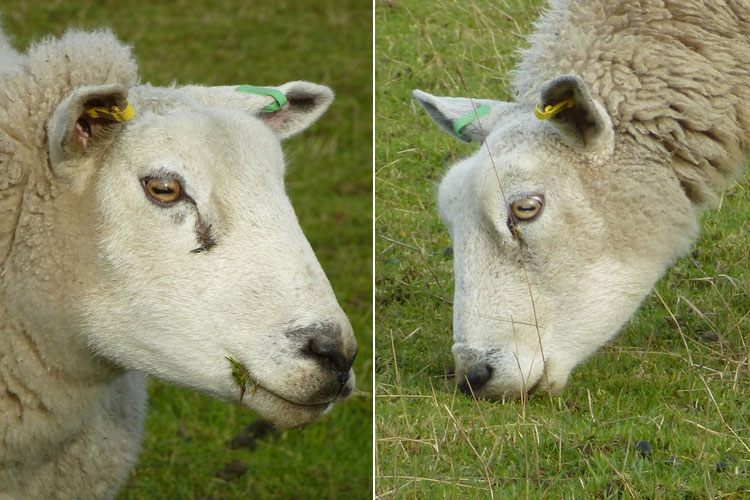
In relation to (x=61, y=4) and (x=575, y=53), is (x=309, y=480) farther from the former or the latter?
(x=61, y=4)

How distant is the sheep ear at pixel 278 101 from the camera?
4043 mm

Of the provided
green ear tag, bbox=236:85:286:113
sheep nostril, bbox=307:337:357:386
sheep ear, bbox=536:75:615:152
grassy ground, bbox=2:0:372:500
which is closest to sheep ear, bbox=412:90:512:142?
sheep ear, bbox=536:75:615:152

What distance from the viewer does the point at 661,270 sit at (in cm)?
472

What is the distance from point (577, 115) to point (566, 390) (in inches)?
46.7

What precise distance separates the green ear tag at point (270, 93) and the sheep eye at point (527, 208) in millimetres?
1062

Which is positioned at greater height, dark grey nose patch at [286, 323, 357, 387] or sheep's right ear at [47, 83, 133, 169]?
sheep's right ear at [47, 83, 133, 169]

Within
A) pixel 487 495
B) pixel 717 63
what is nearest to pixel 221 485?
pixel 487 495

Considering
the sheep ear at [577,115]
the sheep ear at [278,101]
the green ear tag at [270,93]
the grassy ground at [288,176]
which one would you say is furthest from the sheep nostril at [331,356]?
the sheep ear at [577,115]

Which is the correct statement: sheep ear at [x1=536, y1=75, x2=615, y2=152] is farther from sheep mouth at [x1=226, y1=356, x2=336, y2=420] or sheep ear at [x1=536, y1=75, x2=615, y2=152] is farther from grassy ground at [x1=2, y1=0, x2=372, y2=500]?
sheep mouth at [x1=226, y1=356, x2=336, y2=420]

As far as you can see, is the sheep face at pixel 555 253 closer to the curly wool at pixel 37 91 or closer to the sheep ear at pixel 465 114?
the sheep ear at pixel 465 114

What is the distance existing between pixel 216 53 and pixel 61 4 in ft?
6.40

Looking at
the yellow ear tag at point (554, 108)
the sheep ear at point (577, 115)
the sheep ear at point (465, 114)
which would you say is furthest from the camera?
the sheep ear at point (465, 114)

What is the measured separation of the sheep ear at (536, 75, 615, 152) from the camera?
14.3 ft

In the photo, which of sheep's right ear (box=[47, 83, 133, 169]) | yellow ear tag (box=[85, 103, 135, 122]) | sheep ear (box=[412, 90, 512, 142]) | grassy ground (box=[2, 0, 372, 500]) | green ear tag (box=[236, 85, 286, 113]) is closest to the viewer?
sheep's right ear (box=[47, 83, 133, 169])
